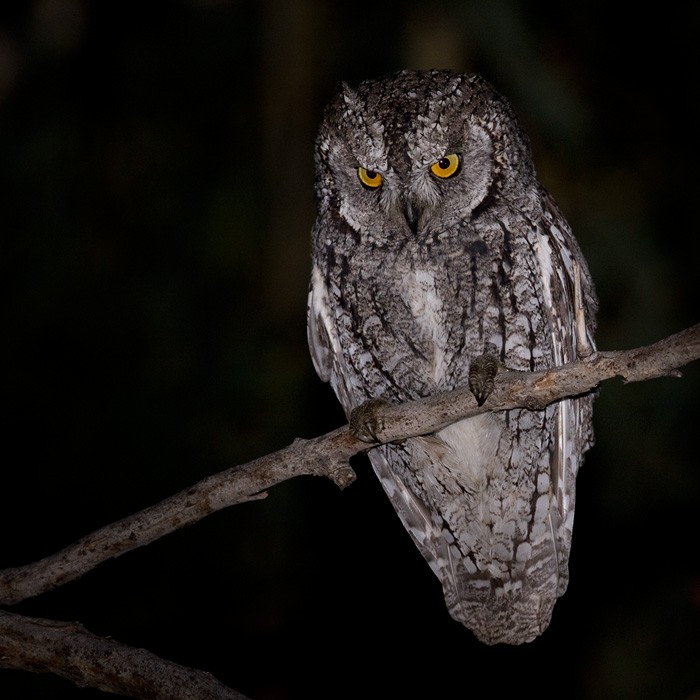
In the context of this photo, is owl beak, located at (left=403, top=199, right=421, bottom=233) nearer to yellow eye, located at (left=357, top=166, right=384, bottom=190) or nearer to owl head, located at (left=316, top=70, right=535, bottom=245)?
owl head, located at (left=316, top=70, right=535, bottom=245)

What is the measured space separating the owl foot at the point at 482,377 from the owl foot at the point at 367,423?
27 cm

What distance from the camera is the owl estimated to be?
2768 mm

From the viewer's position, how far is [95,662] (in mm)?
2146

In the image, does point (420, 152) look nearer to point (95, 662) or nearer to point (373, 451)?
point (373, 451)

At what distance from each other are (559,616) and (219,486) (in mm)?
3955

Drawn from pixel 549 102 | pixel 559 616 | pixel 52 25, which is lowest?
pixel 559 616

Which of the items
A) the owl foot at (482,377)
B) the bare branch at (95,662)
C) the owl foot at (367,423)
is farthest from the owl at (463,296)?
the bare branch at (95,662)

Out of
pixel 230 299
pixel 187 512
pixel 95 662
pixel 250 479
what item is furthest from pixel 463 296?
pixel 230 299

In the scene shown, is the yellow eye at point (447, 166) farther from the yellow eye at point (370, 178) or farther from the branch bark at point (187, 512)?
the branch bark at point (187, 512)

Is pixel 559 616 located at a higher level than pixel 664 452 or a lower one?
lower

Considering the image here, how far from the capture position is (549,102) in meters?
4.41

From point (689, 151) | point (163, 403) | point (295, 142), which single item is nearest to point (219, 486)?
point (163, 403)

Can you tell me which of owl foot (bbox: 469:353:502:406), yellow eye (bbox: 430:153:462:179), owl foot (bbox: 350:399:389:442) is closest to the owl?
yellow eye (bbox: 430:153:462:179)

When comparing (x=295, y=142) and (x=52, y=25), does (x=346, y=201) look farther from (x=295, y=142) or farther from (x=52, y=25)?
(x=52, y=25)
